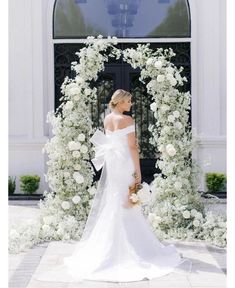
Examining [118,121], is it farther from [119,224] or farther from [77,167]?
[77,167]

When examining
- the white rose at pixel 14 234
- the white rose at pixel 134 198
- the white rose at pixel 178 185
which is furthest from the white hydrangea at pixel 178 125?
the white rose at pixel 14 234

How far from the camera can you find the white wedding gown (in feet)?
19.9

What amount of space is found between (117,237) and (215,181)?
6.24 meters

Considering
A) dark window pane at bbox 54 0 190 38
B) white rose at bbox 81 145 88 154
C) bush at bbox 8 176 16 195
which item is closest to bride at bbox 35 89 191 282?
white rose at bbox 81 145 88 154

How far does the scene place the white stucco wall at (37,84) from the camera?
41.5ft

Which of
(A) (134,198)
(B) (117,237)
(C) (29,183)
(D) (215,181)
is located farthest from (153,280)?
(C) (29,183)

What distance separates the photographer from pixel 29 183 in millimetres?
12242

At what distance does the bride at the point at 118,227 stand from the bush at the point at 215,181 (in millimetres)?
5604

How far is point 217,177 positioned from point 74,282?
22.7 ft

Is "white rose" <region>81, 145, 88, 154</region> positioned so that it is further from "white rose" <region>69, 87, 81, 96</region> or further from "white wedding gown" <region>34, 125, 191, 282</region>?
"white wedding gown" <region>34, 125, 191, 282</region>

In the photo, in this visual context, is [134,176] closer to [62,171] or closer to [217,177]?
[62,171]

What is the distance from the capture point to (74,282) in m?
5.78
